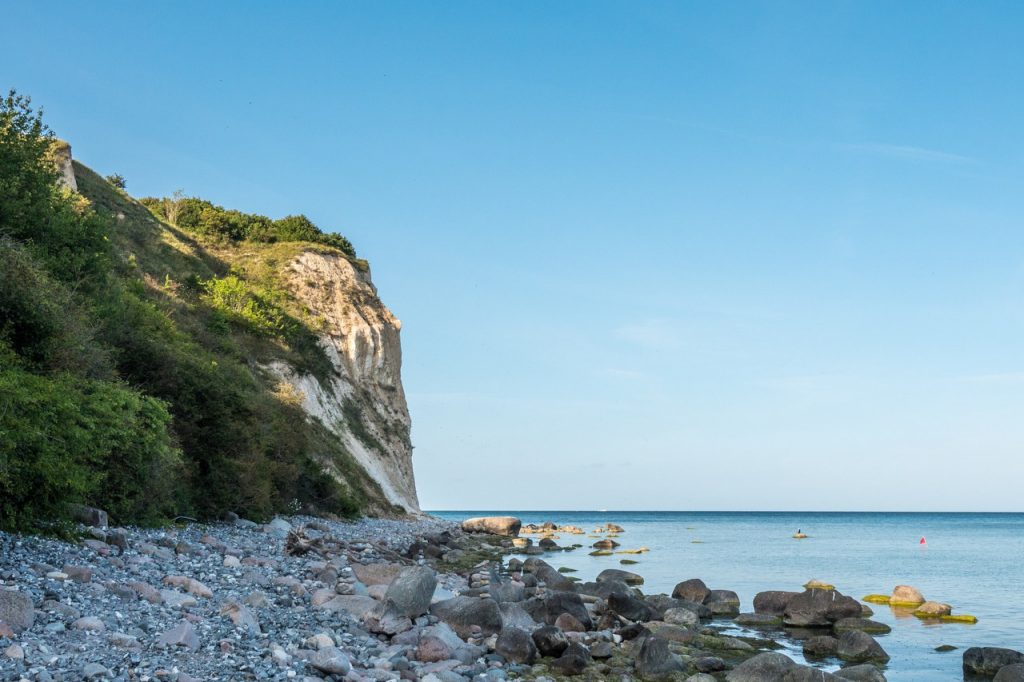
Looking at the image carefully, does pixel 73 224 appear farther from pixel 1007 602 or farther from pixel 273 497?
pixel 1007 602

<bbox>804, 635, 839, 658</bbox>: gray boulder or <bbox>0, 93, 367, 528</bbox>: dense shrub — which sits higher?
<bbox>0, 93, 367, 528</bbox>: dense shrub

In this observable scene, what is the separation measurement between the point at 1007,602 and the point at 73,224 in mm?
34028

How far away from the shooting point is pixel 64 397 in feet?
42.3

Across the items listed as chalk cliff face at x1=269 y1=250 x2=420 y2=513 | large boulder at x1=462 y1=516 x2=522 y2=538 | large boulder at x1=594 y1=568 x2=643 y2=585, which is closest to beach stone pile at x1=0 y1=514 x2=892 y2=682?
large boulder at x1=594 y1=568 x2=643 y2=585

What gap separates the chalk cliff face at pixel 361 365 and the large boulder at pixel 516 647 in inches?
1355

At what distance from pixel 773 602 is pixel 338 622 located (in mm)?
14850

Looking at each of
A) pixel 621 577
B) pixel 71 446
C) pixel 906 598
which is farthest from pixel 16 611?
pixel 906 598

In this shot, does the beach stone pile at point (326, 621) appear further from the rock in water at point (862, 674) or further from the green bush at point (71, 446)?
the green bush at point (71, 446)

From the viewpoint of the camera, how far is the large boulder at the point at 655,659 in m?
14.6

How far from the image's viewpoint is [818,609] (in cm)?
2181

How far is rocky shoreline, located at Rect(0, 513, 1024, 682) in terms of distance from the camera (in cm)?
926

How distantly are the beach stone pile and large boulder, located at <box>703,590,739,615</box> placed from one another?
0.26ft

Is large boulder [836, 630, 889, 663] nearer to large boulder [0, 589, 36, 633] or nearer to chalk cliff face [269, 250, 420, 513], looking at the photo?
large boulder [0, 589, 36, 633]

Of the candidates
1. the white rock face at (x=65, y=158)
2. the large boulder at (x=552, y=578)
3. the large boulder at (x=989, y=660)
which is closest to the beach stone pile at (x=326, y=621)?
the large boulder at (x=552, y=578)
